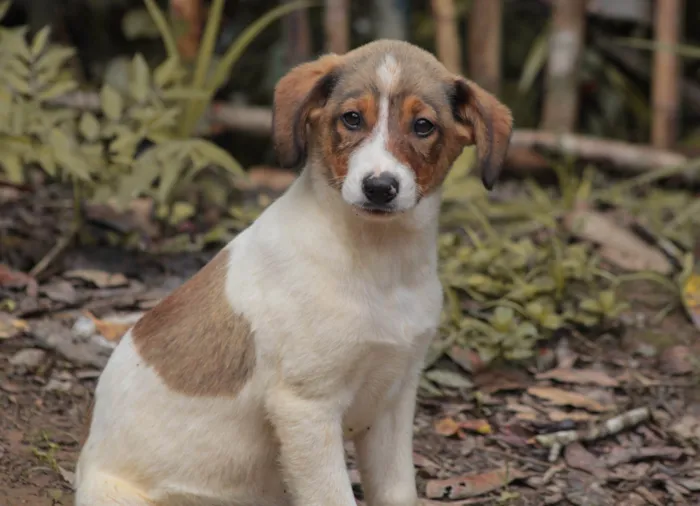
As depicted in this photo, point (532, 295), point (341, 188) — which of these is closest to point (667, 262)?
point (532, 295)

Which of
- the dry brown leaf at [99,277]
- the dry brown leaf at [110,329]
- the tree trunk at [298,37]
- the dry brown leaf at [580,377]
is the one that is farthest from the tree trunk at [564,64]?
the dry brown leaf at [110,329]

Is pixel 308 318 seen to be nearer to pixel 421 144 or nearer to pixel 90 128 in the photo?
pixel 421 144

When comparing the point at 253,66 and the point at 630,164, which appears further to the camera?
the point at 253,66

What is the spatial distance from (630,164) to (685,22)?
2.12 m

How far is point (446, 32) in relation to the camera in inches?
295

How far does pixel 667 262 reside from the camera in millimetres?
6395

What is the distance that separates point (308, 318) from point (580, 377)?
2.37m

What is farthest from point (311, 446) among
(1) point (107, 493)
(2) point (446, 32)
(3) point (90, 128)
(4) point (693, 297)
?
(2) point (446, 32)

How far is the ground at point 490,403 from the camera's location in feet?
14.9

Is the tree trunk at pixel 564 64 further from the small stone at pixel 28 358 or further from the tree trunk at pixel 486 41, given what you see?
the small stone at pixel 28 358

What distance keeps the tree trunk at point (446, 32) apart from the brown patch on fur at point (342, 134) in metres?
4.05

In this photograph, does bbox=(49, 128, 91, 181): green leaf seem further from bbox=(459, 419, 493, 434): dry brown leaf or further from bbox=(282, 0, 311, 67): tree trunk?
bbox=(282, 0, 311, 67): tree trunk

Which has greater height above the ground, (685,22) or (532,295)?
(685,22)

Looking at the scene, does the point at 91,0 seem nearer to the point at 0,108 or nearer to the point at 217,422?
the point at 0,108
